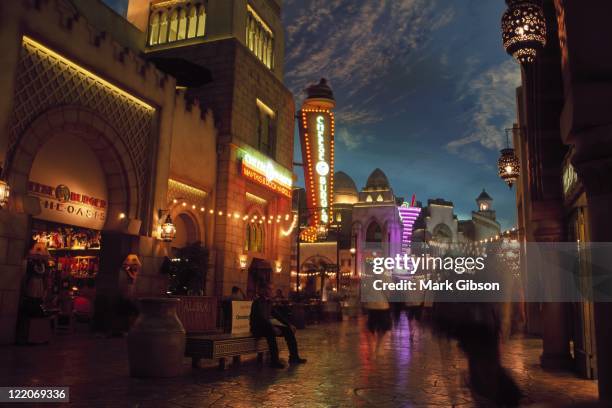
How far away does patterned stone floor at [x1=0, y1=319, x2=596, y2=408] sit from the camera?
6098 mm

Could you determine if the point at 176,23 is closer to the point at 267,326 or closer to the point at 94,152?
the point at 94,152

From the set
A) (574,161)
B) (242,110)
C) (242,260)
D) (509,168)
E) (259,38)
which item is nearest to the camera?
(574,161)

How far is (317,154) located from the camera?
1109 inches

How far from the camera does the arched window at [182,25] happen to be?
Result: 22.5m

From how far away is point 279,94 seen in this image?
2541cm

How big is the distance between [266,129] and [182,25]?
596cm

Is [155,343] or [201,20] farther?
[201,20]

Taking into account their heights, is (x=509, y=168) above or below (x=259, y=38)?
below

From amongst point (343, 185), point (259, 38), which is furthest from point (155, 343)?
point (343, 185)


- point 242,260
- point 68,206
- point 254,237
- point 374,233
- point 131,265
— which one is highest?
point 374,233

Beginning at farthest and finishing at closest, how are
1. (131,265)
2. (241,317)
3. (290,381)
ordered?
(131,265) → (241,317) → (290,381)

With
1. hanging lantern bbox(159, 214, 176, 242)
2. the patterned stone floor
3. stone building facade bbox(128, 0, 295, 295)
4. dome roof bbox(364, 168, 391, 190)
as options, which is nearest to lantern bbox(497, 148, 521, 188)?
the patterned stone floor

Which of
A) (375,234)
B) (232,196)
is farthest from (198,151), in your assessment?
(375,234)

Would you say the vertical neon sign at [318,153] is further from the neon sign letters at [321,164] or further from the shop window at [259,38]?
the shop window at [259,38]
